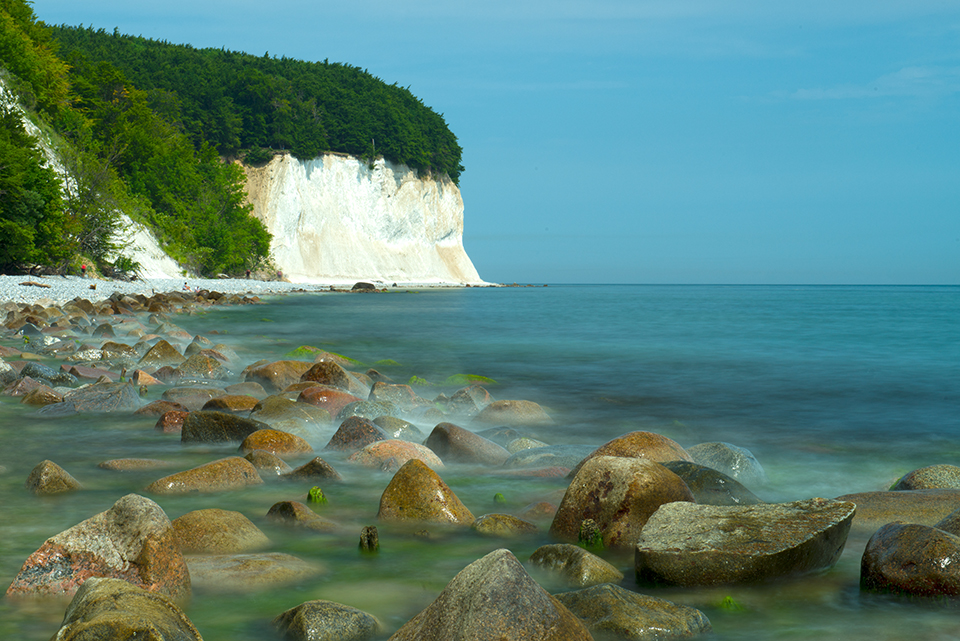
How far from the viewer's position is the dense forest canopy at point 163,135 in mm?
31906

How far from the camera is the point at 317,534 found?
14.8ft

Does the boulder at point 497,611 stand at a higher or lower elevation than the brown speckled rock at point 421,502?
higher

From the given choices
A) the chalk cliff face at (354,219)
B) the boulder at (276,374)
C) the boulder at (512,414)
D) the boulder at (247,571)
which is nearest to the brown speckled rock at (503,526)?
the boulder at (247,571)

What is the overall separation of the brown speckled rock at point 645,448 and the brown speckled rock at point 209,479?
104 inches

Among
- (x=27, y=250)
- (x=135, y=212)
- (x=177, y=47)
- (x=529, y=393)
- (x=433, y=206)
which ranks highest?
(x=177, y=47)

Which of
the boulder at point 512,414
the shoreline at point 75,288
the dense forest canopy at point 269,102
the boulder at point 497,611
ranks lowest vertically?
the boulder at point 512,414

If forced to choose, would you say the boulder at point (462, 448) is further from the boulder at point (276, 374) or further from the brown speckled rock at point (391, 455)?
the boulder at point (276, 374)

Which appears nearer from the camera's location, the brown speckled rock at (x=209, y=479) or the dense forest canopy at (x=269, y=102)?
the brown speckled rock at (x=209, y=479)

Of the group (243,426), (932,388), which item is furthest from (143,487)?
(932,388)

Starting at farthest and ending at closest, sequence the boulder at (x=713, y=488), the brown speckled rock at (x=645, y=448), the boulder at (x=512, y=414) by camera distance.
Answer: the boulder at (x=512, y=414) < the brown speckled rock at (x=645, y=448) < the boulder at (x=713, y=488)

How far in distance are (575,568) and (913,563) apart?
1.65m

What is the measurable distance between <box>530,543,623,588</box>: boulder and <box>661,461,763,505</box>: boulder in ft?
4.81

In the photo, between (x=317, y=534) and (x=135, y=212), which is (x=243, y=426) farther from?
(x=135, y=212)

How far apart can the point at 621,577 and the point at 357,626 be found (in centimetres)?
145
